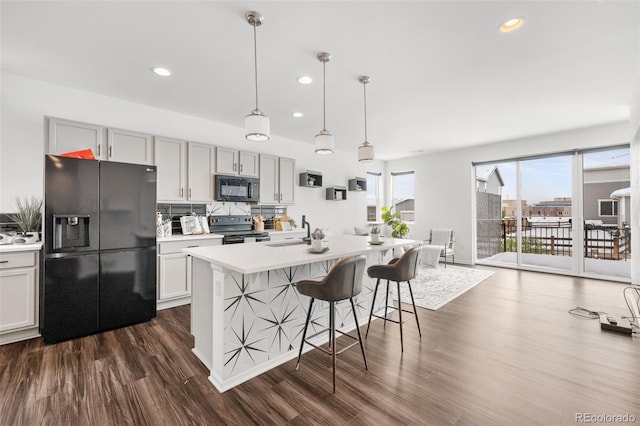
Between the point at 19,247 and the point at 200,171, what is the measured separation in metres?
2.09

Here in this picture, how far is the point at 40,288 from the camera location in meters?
2.84

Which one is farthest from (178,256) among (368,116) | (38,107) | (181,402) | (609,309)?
(609,309)

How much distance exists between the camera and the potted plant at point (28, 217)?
9.89 ft

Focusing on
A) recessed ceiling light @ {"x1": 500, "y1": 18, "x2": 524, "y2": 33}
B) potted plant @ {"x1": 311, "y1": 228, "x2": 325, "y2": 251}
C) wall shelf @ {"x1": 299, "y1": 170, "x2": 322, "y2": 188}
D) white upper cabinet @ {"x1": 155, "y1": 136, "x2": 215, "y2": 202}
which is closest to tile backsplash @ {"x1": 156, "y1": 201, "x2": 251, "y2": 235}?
white upper cabinet @ {"x1": 155, "y1": 136, "x2": 215, "y2": 202}

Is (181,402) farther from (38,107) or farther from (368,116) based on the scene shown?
(368,116)

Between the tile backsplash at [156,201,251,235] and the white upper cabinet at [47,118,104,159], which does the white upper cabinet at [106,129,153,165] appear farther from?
the tile backsplash at [156,201,251,235]

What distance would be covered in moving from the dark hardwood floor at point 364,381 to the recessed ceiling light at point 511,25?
2795 mm

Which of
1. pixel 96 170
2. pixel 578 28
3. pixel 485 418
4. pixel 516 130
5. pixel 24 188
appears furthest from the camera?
pixel 516 130

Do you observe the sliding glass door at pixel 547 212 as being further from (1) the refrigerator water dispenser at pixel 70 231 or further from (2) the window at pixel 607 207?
(1) the refrigerator water dispenser at pixel 70 231

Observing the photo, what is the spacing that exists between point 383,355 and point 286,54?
294 centimetres

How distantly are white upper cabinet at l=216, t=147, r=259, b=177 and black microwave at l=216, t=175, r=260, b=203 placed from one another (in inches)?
3.9

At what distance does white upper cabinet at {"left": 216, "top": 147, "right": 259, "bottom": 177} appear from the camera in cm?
438

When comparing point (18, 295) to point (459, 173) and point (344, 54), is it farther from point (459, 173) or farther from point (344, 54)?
point (459, 173)
